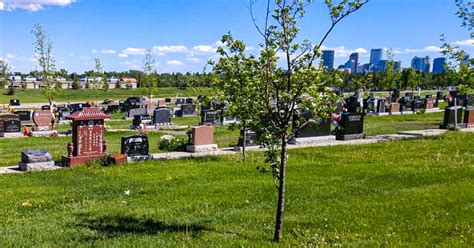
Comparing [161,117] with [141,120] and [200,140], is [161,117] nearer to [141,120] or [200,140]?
[141,120]

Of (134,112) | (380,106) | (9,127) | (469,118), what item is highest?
(380,106)

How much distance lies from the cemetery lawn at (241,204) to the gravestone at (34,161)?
48.5 inches

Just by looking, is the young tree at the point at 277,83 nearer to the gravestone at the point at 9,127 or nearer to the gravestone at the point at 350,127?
the gravestone at the point at 350,127

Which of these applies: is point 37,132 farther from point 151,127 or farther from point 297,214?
point 297,214

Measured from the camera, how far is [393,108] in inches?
1585

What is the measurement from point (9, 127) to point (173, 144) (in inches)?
522

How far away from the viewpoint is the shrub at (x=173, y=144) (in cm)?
2033

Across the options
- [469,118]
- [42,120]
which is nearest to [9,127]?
[42,120]

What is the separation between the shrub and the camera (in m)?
20.3

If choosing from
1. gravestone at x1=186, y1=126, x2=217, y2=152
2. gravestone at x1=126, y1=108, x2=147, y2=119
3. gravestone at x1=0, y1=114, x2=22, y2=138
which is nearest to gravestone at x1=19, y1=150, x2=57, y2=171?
gravestone at x1=186, y1=126, x2=217, y2=152

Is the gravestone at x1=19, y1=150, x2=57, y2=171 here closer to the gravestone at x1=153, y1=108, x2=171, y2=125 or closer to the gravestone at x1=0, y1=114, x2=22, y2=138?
the gravestone at x1=0, y1=114, x2=22, y2=138

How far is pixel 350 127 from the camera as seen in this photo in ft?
74.8

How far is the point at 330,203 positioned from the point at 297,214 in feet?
3.45

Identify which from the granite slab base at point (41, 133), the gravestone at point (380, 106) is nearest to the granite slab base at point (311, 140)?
the granite slab base at point (41, 133)
